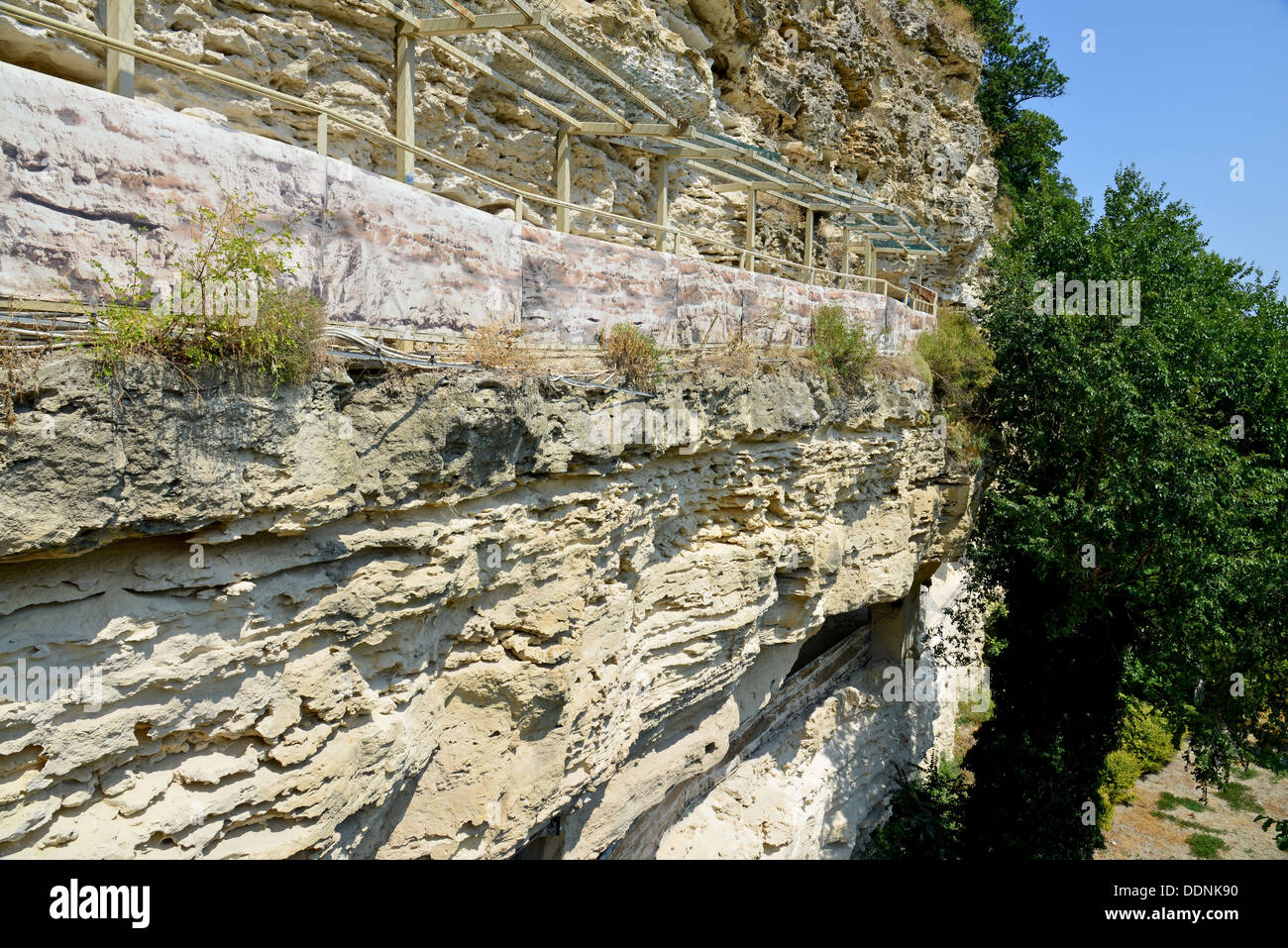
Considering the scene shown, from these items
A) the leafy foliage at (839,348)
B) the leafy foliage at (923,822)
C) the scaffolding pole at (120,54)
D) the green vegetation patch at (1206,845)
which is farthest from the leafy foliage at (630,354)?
the green vegetation patch at (1206,845)

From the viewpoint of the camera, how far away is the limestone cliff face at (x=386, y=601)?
320cm

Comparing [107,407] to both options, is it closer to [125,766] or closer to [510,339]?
[125,766]

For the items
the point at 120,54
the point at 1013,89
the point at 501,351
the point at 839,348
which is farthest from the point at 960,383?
the point at 1013,89

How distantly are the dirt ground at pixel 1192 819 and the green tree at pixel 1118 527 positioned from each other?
5.20 meters

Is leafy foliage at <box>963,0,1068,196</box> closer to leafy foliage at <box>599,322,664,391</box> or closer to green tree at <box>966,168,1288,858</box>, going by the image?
green tree at <box>966,168,1288,858</box>

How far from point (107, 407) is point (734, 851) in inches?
416

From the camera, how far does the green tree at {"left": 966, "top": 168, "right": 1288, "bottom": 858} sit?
9.92 m

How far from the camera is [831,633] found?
49.4 ft

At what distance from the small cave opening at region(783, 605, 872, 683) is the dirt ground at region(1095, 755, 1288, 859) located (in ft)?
22.8

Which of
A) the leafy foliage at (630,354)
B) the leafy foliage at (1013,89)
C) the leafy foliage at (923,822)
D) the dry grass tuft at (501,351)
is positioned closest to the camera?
the dry grass tuft at (501,351)

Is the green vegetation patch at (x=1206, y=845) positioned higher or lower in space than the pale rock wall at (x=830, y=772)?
lower

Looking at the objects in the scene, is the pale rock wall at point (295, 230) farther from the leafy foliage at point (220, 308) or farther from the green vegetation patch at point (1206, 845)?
the green vegetation patch at point (1206, 845)

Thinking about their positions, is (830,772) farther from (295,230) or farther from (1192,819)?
(295,230)

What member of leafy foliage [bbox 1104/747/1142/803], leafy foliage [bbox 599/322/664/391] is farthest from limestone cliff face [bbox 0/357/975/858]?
leafy foliage [bbox 1104/747/1142/803]
